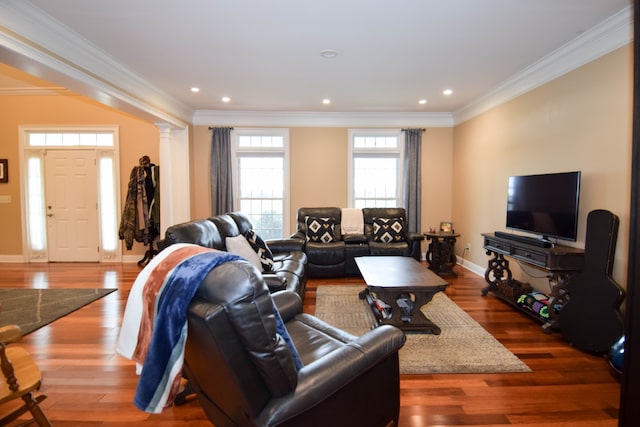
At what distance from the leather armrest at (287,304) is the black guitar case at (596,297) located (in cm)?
233

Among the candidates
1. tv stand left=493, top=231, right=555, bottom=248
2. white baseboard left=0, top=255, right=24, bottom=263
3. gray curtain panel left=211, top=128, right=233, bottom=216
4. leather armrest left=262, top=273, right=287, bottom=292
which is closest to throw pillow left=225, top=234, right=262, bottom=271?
leather armrest left=262, top=273, right=287, bottom=292

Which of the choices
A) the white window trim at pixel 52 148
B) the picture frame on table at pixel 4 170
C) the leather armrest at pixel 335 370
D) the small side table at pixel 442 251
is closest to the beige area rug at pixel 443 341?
the leather armrest at pixel 335 370

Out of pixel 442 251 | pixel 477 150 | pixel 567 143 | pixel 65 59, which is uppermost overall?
pixel 65 59

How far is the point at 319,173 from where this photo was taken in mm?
6055

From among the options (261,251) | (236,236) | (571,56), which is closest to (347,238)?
(261,251)

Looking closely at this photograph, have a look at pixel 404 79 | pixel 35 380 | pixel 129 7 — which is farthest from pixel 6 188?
pixel 404 79

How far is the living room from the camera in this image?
2812mm

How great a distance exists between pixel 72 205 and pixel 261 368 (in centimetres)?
642

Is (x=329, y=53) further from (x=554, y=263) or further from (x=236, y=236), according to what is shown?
(x=554, y=263)

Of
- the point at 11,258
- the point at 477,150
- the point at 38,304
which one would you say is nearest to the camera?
the point at 38,304

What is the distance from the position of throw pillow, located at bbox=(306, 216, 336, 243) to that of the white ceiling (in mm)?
1985

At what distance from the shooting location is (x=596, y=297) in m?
2.58

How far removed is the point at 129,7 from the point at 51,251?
17.4ft

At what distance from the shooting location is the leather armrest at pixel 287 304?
204 centimetres
